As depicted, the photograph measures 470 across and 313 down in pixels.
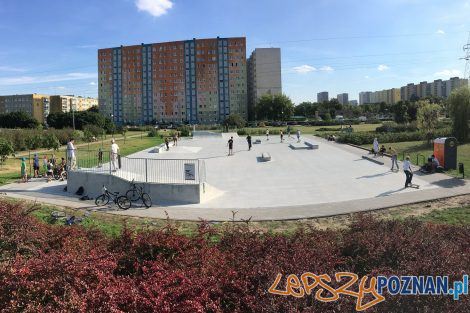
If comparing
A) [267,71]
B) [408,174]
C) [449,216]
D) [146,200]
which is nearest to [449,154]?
[408,174]

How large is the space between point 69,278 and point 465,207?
44.4 ft

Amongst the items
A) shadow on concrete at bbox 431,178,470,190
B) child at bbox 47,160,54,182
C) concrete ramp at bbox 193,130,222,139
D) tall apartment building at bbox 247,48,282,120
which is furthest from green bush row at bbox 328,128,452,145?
tall apartment building at bbox 247,48,282,120

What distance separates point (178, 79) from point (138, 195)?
5361 inches

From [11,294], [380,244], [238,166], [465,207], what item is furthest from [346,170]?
[11,294]

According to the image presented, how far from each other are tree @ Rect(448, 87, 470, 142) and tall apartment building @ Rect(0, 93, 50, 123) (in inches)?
6486

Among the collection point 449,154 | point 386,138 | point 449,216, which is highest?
point 386,138

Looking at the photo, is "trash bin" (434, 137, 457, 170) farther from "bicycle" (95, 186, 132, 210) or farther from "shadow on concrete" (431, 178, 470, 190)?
"bicycle" (95, 186, 132, 210)

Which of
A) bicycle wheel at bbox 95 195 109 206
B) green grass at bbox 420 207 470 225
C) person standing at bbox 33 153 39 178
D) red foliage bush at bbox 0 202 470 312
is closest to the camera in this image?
red foliage bush at bbox 0 202 470 312

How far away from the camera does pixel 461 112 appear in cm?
3994

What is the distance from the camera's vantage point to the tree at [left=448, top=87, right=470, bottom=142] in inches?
1563

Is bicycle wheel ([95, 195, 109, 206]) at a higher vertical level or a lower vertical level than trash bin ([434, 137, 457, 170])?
lower

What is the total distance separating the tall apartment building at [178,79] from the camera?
474ft

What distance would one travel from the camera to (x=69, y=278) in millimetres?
5379

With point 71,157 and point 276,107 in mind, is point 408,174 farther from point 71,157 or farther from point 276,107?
point 276,107
